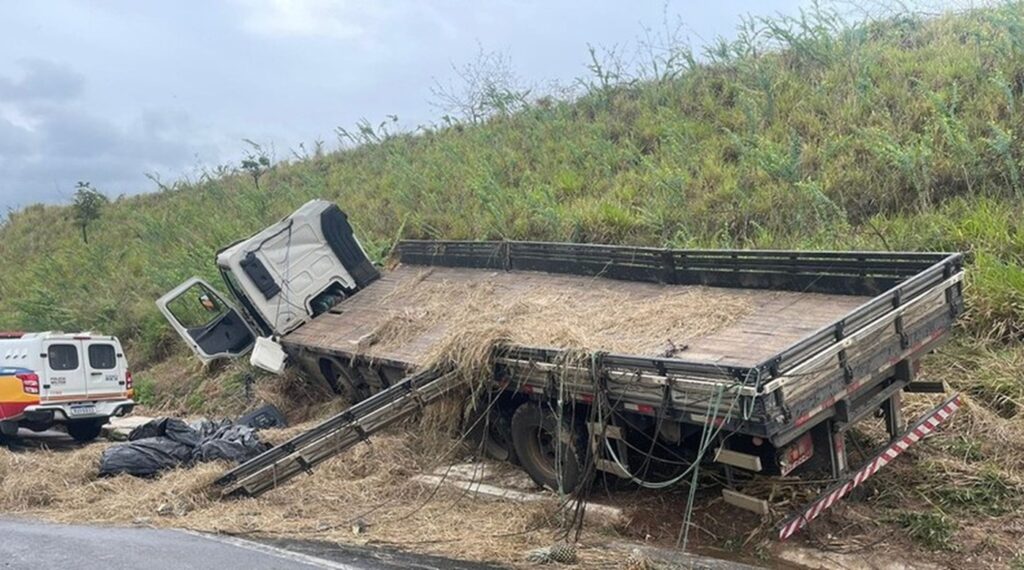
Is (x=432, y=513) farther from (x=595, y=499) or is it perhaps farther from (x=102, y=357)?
(x=102, y=357)

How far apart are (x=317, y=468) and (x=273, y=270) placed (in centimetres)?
397

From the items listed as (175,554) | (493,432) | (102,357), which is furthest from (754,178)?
(102,357)

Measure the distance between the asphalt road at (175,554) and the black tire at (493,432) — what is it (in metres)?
1.65

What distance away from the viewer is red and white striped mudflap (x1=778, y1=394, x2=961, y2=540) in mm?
5172

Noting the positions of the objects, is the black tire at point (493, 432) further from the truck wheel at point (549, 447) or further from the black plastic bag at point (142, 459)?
the black plastic bag at point (142, 459)

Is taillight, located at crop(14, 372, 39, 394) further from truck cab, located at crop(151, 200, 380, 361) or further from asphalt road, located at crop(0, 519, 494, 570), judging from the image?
asphalt road, located at crop(0, 519, 494, 570)

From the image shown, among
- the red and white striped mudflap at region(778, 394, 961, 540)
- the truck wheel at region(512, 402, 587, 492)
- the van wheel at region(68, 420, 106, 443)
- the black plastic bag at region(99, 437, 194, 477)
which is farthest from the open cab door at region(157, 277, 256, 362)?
the red and white striped mudflap at region(778, 394, 961, 540)

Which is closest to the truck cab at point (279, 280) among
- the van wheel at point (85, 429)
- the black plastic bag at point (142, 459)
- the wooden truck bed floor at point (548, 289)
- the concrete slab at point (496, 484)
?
the wooden truck bed floor at point (548, 289)

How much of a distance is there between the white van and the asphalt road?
542 cm

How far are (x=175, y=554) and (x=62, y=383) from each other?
714cm

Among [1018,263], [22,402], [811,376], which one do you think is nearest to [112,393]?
[22,402]

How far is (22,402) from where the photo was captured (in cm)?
1117

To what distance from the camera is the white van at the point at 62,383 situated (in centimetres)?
1117

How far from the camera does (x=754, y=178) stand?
11023 millimetres
